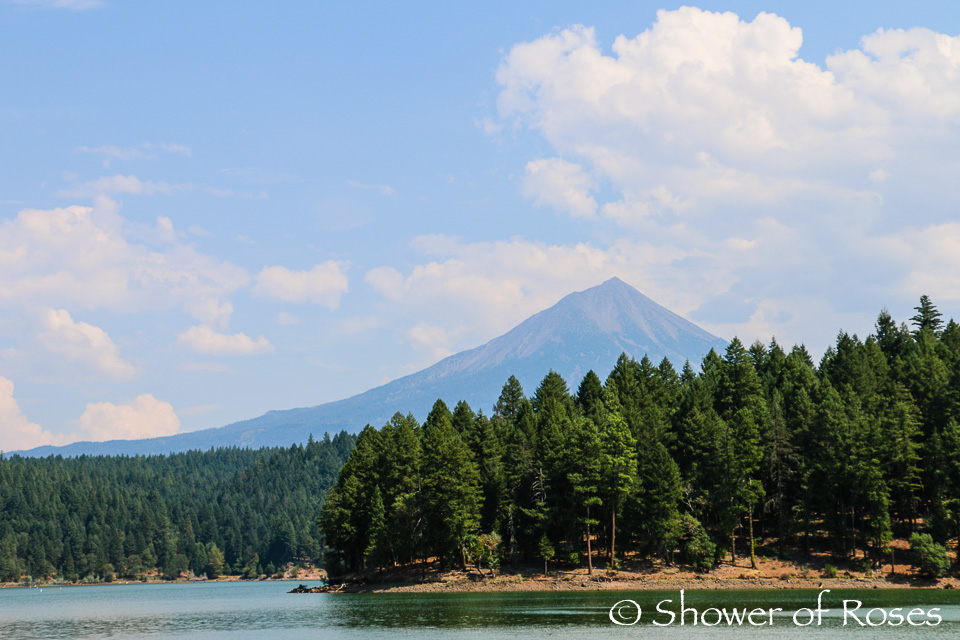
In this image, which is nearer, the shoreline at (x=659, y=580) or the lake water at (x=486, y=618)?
the lake water at (x=486, y=618)

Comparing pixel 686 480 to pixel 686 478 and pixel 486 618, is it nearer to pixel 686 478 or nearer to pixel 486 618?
pixel 686 478

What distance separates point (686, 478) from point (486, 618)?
156 ft

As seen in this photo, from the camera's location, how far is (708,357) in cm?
15388

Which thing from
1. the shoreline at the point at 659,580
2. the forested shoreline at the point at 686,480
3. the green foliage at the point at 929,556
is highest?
the forested shoreline at the point at 686,480

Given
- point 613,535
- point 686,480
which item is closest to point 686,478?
point 686,480

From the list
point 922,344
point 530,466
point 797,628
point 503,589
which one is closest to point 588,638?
point 797,628

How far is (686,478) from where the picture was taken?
11169cm

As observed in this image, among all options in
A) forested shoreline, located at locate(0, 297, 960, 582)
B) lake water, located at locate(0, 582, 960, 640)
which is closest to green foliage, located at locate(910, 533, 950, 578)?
forested shoreline, located at locate(0, 297, 960, 582)

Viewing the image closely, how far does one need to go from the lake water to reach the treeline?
11.3m

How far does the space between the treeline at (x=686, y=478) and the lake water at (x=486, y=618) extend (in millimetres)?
11267

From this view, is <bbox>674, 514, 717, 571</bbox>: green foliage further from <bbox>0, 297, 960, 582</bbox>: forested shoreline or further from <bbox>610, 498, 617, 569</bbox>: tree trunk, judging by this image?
<bbox>610, 498, 617, 569</bbox>: tree trunk

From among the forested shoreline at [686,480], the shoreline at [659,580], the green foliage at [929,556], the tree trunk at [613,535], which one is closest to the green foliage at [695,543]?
the forested shoreline at [686,480]

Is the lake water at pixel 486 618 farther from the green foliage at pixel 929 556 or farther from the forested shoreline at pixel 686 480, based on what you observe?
the forested shoreline at pixel 686 480

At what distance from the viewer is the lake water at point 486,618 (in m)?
60.7
